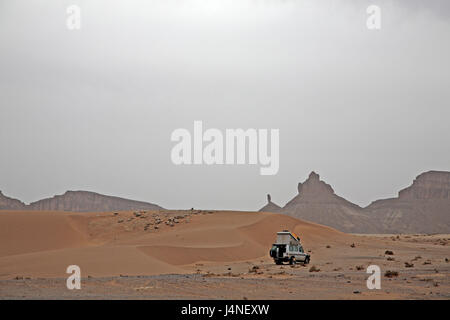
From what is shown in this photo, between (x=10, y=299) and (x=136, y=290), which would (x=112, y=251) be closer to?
(x=136, y=290)

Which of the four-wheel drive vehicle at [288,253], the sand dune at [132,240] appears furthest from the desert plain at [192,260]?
the four-wheel drive vehicle at [288,253]

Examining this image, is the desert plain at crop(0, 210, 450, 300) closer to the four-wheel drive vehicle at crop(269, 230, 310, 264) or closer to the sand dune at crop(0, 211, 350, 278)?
the sand dune at crop(0, 211, 350, 278)

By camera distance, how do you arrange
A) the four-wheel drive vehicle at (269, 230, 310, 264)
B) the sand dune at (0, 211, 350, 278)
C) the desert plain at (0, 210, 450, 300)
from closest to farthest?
1. the desert plain at (0, 210, 450, 300)
2. the sand dune at (0, 211, 350, 278)
3. the four-wheel drive vehicle at (269, 230, 310, 264)

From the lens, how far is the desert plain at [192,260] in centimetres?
2078

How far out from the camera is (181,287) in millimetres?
22062

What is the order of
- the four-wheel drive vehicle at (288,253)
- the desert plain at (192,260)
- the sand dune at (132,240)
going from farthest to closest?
the four-wheel drive vehicle at (288,253) → the sand dune at (132,240) → the desert plain at (192,260)

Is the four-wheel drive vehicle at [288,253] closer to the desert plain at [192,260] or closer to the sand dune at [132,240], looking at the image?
the desert plain at [192,260]

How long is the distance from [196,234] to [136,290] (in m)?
31.2

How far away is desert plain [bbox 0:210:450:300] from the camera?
20781mm

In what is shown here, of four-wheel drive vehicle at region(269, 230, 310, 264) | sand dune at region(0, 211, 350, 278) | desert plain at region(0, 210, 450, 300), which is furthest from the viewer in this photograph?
four-wheel drive vehicle at region(269, 230, 310, 264)

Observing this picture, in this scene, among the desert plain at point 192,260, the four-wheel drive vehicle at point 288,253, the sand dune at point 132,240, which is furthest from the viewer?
the four-wheel drive vehicle at point 288,253

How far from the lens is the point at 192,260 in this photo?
40.6 m

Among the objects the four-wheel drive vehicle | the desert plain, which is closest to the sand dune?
the desert plain
